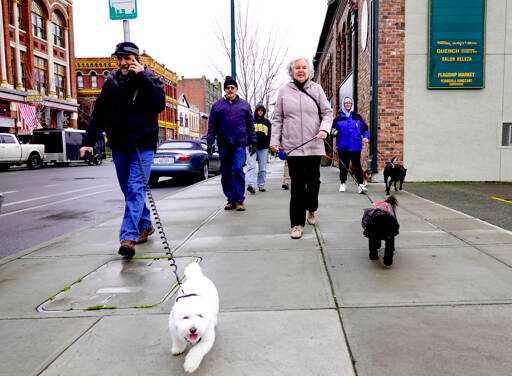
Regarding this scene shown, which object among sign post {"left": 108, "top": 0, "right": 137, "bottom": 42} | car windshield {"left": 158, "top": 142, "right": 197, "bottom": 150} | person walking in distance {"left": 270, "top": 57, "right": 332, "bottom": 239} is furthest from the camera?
car windshield {"left": 158, "top": 142, "right": 197, "bottom": 150}

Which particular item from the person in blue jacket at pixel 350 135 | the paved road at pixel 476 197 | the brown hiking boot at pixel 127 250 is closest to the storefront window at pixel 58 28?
the person in blue jacket at pixel 350 135

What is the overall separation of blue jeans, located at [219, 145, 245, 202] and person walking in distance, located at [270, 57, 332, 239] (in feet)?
6.56

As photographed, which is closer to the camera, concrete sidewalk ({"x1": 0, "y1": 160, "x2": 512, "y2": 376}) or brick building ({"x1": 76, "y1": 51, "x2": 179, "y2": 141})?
concrete sidewalk ({"x1": 0, "y1": 160, "x2": 512, "y2": 376})

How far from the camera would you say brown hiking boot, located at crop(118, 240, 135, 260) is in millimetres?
4105

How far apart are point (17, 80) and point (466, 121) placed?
114ft

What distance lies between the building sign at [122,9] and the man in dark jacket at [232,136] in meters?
1.71

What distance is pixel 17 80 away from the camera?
3425 cm

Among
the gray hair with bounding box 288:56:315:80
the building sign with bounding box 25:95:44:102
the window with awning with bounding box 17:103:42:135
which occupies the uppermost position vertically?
the building sign with bounding box 25:95:44:102

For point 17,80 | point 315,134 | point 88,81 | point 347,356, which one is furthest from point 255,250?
point 88,81

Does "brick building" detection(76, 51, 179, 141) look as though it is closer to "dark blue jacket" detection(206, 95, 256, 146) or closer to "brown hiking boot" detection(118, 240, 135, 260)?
"dark blue jacket" detection(206, 95, 256, 146)

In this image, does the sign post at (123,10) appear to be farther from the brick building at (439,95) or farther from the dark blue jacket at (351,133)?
the brick building at (439,95)

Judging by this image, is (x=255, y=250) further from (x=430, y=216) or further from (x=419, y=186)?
(x=419, y=186)

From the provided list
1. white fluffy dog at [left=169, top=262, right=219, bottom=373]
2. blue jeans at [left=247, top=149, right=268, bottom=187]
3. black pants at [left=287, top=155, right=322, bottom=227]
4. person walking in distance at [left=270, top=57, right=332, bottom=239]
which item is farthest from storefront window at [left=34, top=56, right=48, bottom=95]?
white fluffy dog at [left=169, top=262, right=219, bottom=373]

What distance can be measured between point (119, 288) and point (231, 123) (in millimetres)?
4099
